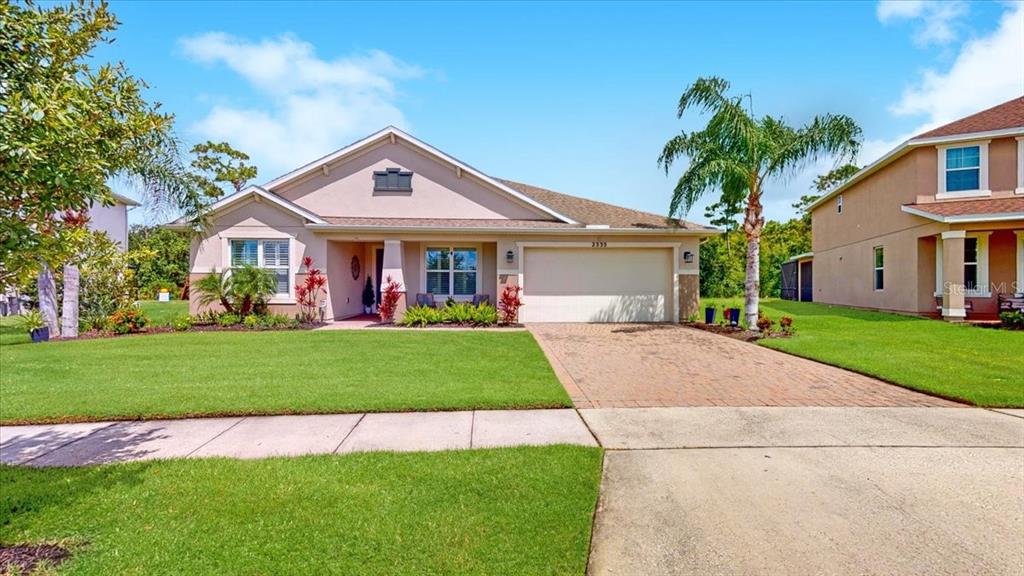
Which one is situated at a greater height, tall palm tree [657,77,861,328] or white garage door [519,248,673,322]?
tall palm tree [657,77,861,328]

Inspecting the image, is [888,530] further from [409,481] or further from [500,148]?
[500,148]

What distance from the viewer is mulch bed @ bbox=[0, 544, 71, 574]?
9.02ft

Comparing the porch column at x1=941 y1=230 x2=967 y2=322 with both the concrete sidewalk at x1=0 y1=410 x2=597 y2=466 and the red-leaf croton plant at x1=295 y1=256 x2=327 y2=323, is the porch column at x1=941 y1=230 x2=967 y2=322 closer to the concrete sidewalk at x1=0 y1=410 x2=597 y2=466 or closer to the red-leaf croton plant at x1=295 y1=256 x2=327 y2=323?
the concrete sidewalk at x1=0 y1=410 x2=597 y2=466

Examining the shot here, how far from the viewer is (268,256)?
15.0m

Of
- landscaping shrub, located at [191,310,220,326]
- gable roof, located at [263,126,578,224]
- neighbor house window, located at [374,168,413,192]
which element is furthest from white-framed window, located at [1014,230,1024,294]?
landscaping shrub, located at [191,310,220,326]

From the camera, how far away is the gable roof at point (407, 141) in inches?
644

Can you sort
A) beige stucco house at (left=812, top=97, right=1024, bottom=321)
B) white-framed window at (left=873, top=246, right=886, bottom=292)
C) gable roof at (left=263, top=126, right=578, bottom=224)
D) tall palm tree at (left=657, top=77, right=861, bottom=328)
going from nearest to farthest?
tall palm tree at (left=657, top=77, right=861, bottom=328)
beige stucco house at (left=812, top=97, right=1024, bottom=321)
gable roof at (left=263, top=126, right=578, bottom=224)
white-framed window at (left=873, top=246, right=886, bottom=292)

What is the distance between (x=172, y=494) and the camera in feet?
12.1

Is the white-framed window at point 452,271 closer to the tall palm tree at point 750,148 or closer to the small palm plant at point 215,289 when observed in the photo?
the small palm plant at point 215,289

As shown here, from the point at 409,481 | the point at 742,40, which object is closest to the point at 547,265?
the point at 742,40

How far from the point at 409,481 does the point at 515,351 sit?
252 inches

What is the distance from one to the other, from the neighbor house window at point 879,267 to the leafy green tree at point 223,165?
3808 centimetres

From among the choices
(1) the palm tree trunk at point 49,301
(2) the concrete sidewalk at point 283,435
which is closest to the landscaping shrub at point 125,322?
(1) the palm tree trunk at point 49,301

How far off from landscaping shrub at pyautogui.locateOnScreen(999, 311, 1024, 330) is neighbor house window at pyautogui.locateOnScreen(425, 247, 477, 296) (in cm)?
1589
